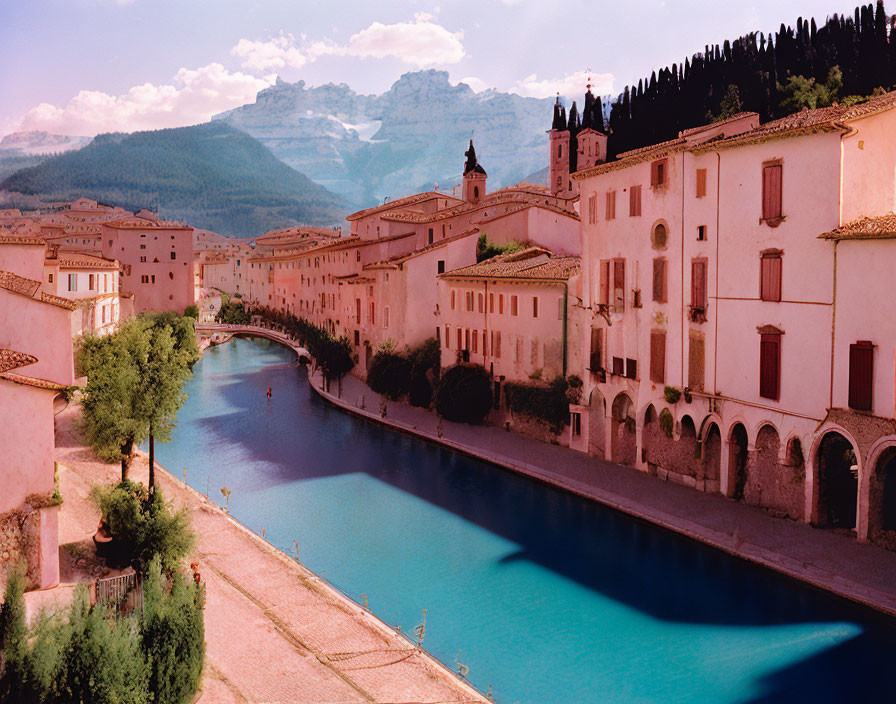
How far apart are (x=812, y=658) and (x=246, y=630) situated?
9782 millimetres

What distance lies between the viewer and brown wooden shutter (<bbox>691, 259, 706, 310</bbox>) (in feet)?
74.4

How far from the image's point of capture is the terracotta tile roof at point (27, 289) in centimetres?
1719

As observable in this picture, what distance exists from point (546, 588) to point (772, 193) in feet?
36.0

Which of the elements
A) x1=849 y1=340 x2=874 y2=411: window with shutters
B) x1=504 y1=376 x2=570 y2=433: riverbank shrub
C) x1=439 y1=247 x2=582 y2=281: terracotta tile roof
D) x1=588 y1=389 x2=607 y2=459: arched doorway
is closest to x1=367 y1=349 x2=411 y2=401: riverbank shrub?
x1=439 y1=247 x2=582 y2=281: terracotta tile roof

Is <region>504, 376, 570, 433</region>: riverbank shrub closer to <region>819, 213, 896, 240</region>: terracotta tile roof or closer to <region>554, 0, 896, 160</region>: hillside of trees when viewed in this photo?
<region>819, 213, 896, 240</region>: terracotta tile roof

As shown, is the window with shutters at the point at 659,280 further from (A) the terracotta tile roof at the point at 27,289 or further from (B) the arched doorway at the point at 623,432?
(A) the terracotta tile roof at the point at 27,289

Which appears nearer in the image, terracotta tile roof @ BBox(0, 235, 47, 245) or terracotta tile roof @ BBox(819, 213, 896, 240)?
terracotta tile roof @ BBox(819, 213, 896, 240)

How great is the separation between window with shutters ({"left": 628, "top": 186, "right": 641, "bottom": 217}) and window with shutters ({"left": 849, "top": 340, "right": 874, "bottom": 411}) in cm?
894

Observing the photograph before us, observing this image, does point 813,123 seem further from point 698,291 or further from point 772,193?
point 698,291

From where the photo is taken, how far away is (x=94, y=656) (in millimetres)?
9672

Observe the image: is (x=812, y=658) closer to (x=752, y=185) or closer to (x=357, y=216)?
(x=752, y=185)

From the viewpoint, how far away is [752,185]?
20969mm

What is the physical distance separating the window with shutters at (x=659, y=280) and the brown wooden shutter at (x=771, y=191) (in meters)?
4.08

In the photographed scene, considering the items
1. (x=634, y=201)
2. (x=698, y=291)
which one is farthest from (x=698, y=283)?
(x=634, y=201)
